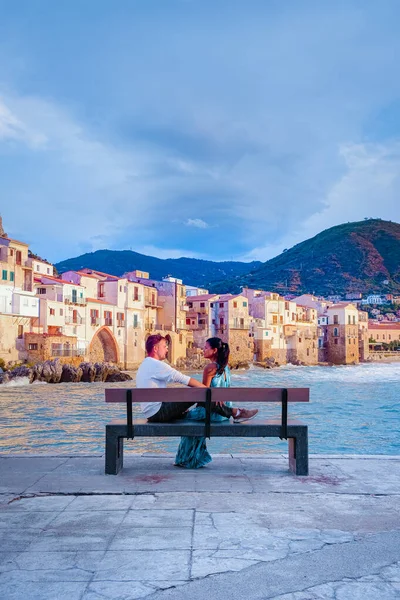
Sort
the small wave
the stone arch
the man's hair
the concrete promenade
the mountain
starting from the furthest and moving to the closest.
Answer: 1. the mountain
2. the stone arch
3. the small wave
4. the man's hair
5. the concrete promenade

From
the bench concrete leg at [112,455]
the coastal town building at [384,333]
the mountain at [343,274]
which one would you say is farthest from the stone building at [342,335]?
the bench concrete leg at [112,455]

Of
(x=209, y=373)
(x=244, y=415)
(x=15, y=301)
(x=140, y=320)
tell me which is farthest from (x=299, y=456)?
(x=140, y=320)

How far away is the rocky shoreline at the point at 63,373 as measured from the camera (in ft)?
143

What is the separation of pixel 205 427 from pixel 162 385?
0.77 m

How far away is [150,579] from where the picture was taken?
10.7 ft

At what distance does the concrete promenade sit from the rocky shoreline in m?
38.0

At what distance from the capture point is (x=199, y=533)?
160 inches

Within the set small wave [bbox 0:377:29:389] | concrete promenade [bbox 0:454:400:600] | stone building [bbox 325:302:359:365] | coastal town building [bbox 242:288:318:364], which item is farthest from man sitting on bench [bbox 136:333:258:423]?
stone building [bbox 325:302:359:365]

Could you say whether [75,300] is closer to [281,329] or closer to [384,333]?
[281,329]

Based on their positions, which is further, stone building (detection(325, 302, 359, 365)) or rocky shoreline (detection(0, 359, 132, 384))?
stone building (detection(325, 302, 359, 365))

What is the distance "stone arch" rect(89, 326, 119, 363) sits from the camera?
5875cm

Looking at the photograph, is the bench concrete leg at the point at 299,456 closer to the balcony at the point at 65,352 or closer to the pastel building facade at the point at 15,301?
the pastel building facade at the point at 15,301

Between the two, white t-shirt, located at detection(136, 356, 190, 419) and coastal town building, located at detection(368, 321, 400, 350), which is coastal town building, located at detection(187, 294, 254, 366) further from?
white t-shirt, located at detection(136, 356, 190, 419)

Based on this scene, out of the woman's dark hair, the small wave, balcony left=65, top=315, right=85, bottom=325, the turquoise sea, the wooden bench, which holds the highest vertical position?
balcony left=65, top=315, right=85, bottom=325
